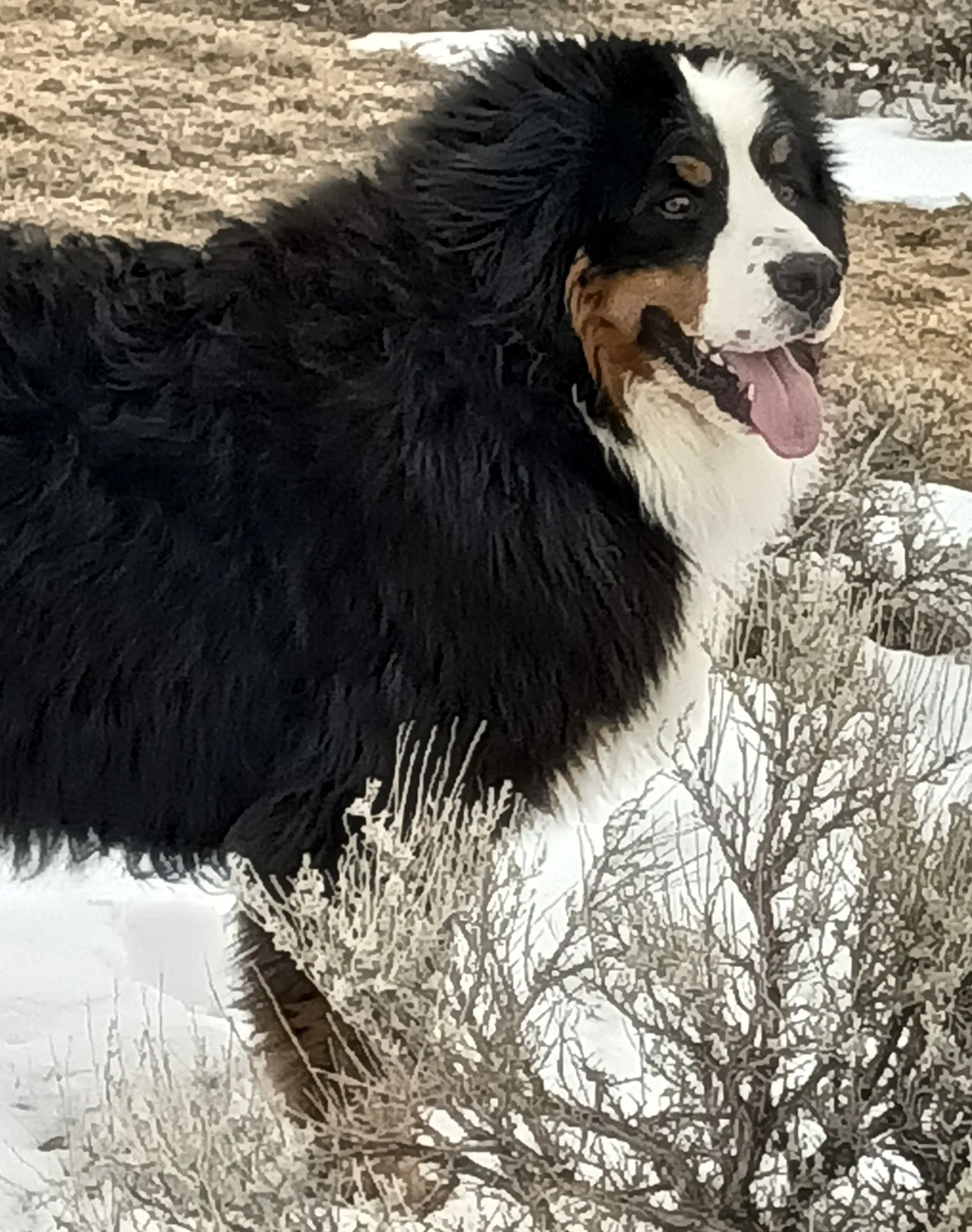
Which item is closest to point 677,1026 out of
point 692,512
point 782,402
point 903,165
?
point 692,512

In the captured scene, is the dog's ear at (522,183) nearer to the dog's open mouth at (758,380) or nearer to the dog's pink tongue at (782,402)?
the dog's open mouth at (758,380)

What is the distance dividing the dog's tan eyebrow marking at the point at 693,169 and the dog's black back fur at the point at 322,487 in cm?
8

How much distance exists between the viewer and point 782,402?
1936mm

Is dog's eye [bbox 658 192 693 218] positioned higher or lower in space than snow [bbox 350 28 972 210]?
lower

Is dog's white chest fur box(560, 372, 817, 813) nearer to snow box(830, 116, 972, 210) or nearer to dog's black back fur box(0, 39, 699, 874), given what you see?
dog's black back fur box(0, 39, 699, 874)

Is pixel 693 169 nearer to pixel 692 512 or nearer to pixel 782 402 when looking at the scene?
pixel 782 402

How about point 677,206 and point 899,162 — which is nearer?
point 677,206

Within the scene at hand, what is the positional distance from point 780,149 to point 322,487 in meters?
0.67

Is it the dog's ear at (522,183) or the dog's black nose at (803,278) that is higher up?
the dog's ear at (522,183)

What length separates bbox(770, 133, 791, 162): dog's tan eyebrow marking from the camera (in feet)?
6.18

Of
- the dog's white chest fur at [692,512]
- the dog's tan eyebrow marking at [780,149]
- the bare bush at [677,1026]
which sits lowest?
the bare bush at [677,1026]

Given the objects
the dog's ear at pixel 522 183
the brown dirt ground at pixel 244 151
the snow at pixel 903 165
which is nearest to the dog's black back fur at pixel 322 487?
the dog's ear at pixel 522 183

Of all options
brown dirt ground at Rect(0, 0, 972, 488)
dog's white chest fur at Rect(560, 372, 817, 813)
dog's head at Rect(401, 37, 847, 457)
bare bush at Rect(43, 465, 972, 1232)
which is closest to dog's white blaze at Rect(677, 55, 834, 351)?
dog's head at Rect(401, 37, 847, 457)

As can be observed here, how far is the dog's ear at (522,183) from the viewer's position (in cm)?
182
